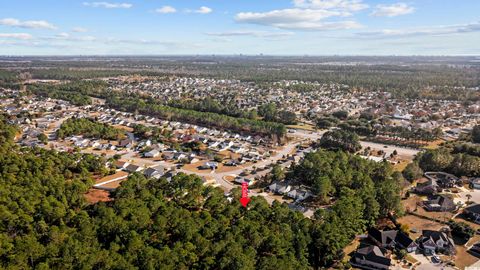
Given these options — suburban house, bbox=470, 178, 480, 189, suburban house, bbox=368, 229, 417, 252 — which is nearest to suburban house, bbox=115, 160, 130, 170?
suburban house, bbox=368, 229, 417, 252

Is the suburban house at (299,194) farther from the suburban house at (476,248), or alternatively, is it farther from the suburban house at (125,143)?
the suburban house at (125,143)

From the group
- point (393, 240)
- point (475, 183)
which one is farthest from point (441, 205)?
point (393, 240)

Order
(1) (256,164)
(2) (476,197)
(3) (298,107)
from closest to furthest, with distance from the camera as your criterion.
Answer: (2) (476,197) < (1) (256,164) < (3) (298,107)

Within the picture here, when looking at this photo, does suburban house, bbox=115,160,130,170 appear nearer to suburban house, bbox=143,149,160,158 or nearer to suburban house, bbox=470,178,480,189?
suburban house, bbox=143,149,160,158

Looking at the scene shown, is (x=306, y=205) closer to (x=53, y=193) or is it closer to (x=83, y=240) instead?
(x=83, y=240)

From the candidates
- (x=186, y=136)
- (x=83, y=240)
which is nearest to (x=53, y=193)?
(x=83, y=240)

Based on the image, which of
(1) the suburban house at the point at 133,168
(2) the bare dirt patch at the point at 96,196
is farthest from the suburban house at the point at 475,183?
(2) the bare dirt patch at the point at 96,196
